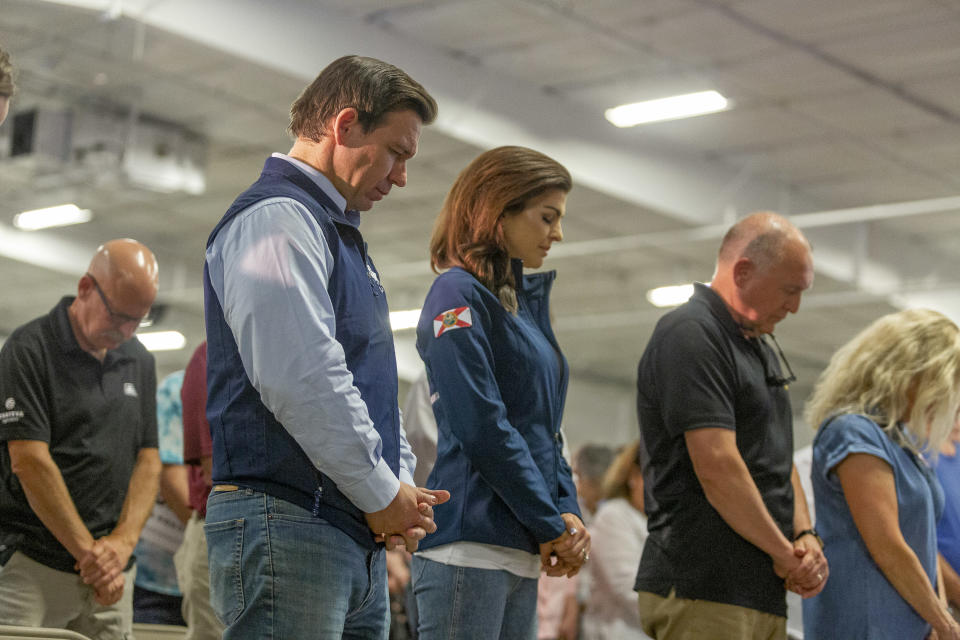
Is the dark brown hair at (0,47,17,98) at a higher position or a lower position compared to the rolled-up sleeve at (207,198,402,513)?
higher

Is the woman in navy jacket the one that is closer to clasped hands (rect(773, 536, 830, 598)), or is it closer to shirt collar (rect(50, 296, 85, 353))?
clasped hands (rect(773, 536, 830, 598))

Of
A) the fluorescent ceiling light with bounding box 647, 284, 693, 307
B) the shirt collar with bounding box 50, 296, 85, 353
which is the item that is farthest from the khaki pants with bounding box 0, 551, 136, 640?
the fluorescent ceiling light with bounding box 647, 284, 693, 307

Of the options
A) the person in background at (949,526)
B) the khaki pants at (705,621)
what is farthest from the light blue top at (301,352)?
the person in background at (949,526)

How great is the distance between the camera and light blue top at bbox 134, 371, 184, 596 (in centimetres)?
387

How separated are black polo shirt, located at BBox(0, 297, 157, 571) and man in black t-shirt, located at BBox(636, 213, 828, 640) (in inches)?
53.6

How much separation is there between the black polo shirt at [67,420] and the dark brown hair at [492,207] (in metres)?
1.05

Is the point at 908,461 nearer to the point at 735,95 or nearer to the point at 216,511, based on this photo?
the point at 216,511

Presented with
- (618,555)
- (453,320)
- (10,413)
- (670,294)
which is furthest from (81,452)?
(670,294)

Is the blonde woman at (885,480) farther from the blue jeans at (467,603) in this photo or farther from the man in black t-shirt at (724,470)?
the blue jeans at (467,603)

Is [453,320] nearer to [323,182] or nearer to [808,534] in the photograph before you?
[323,182]

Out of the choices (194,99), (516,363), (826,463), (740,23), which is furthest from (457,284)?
(194,99)

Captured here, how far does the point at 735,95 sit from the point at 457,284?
7.26 m

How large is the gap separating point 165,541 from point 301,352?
2410 millimetres

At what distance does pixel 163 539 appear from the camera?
12.9ft
